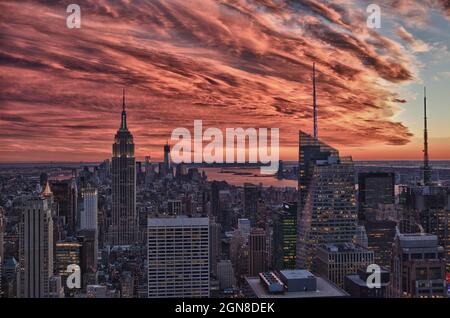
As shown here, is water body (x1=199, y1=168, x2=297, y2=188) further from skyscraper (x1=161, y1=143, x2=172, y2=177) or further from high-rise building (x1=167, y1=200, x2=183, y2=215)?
high-rise building (x1=167, y1=200, x2=183, y2=215)

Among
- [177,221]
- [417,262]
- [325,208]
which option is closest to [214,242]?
[177,221]

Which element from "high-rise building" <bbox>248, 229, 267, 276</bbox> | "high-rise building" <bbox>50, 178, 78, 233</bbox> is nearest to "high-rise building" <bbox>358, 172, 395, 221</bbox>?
"high-rise building" <bbox>248, 229, 267, 276</bbox>

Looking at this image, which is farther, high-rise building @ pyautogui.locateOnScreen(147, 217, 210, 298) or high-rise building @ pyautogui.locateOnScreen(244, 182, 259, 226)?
high-rise building @ pyautogui.locateOnScreen(147, 217, 210, 298)

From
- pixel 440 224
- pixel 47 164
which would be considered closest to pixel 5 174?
pixel 47 164

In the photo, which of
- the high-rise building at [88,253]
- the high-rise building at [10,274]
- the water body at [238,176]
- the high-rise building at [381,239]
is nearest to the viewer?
the high-rise building at [10,274]

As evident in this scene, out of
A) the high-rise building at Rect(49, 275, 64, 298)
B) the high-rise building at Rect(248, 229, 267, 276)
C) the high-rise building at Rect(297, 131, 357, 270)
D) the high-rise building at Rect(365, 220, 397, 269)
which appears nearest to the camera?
the high-rise building at Rect(49, 275, 64, 298)

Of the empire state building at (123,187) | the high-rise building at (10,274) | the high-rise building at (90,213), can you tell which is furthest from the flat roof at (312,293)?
the high-rise building at (90,213)

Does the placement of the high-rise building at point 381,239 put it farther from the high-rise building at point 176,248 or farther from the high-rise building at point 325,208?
the high-rise building at point 176,248
